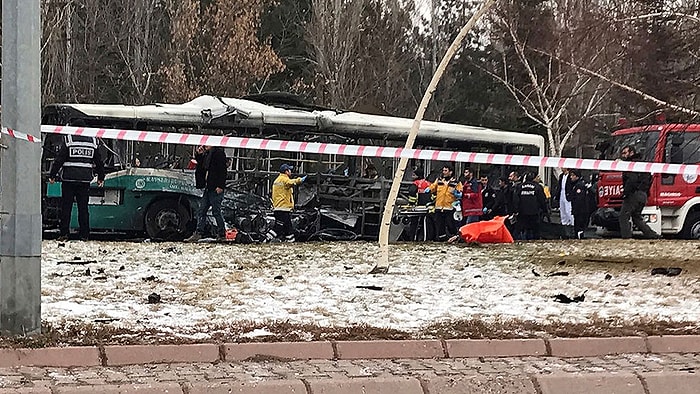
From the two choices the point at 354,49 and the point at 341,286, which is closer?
the point at 341,286

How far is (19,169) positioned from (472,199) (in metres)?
12.0

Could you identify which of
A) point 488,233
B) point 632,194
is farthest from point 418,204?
point 632,194

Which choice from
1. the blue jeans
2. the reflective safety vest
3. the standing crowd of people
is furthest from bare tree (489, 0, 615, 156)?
the reflective safety vest

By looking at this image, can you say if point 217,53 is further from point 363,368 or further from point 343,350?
point 363,368

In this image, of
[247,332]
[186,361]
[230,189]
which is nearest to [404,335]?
[247,332]

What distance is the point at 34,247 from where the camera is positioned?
5723 millimetres

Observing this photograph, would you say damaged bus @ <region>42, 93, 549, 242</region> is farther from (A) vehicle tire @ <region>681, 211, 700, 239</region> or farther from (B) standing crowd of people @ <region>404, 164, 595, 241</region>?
(A) vehicle tire @ <region>681, 211, 700, 239</region>

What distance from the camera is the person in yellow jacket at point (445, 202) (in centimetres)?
1650

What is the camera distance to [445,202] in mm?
16484

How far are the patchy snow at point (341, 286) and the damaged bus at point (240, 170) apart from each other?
7.88 feet

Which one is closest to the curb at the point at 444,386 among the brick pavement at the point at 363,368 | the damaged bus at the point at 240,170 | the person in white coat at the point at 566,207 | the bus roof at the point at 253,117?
the brick pavement at the point at 363,368

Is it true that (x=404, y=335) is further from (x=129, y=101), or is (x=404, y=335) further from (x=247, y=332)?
(x=129, y=101)

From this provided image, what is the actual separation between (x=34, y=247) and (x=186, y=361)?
4.12 feet

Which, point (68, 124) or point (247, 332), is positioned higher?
point (68, 124)
